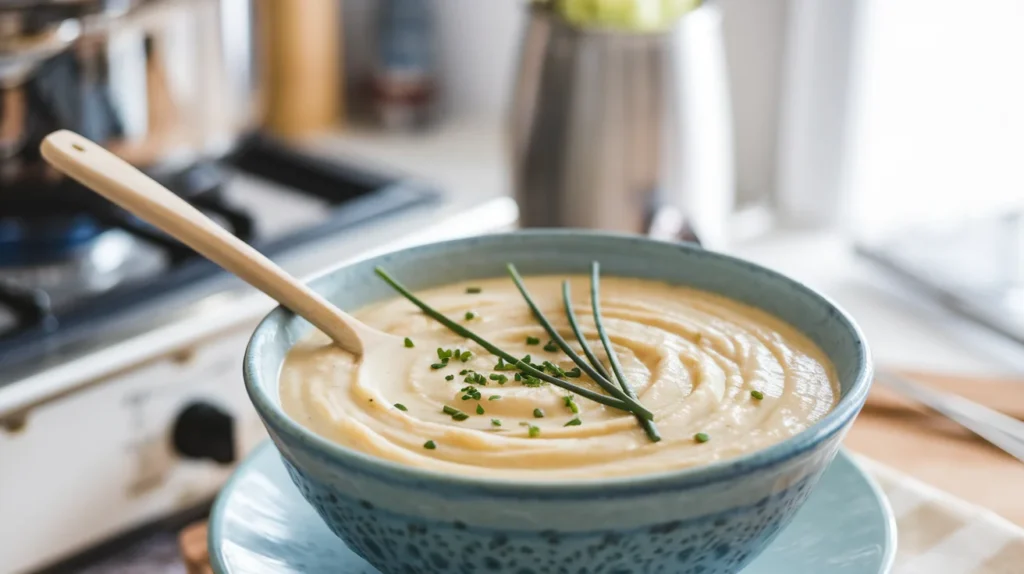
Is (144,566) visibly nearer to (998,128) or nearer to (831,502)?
(831,502)

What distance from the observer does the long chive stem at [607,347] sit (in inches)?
24.5

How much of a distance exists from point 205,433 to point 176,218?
380 millimetres

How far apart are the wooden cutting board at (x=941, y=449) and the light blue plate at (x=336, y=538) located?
0.09 metres

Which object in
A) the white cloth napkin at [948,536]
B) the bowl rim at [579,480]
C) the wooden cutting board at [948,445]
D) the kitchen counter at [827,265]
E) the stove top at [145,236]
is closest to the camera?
the bowl rim at [579,480]

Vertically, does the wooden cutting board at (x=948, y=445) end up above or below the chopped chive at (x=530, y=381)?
below

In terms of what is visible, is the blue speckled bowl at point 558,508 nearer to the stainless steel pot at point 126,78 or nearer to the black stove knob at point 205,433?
the black stove knob at point 205,433

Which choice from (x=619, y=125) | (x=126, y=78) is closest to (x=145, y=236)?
(x=126, y=78)

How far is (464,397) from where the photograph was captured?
67 cm

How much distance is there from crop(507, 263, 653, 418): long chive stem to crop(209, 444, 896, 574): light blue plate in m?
0.13

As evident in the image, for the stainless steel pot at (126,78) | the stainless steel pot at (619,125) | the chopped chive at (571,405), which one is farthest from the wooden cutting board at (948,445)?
the stainless steel pot at (126,78)

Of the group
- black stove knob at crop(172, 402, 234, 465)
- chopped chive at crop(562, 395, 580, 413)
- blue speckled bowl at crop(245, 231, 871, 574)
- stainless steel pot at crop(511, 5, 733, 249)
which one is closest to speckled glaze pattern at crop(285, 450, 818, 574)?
blue speckled bowl at crop(245, 231, 871, 574)

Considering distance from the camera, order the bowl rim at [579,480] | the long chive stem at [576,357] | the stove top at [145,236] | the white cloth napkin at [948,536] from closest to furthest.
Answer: the bowl rim at [579,480] < the long chive stem at [576,357] < the white cloth napkin at [948,536] < the stove top at [145,236]

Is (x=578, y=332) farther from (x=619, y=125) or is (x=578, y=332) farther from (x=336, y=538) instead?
(x=619, y=125)

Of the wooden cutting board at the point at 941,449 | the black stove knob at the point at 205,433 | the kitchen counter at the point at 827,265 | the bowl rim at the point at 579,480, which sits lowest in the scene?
the black stove knob at the point at 205,433
